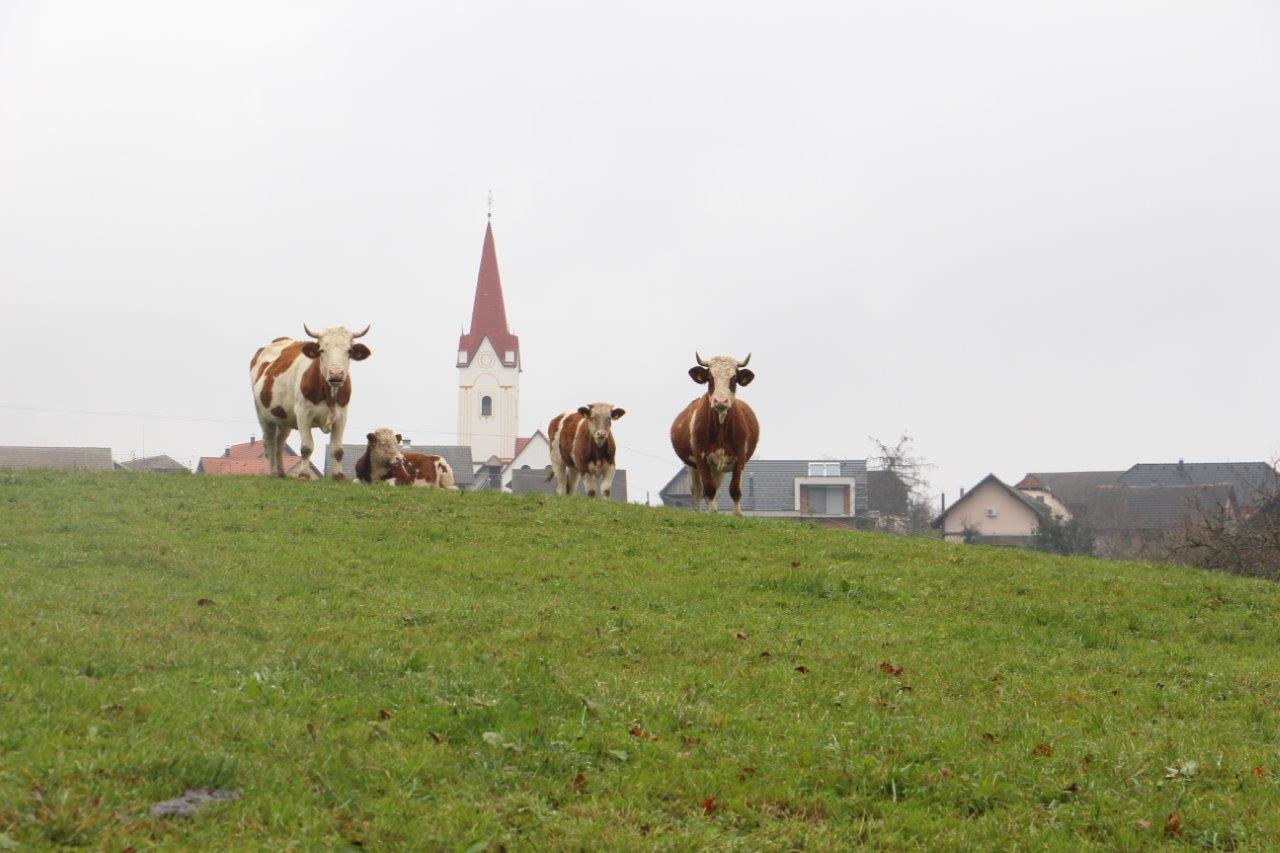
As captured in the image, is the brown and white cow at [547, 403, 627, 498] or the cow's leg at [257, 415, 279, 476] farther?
the brown and white cow at [547, 403, 627, 498]

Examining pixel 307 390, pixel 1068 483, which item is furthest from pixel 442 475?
pixel 1068 483

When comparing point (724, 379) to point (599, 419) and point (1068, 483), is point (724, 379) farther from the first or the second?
point (1068, 483)

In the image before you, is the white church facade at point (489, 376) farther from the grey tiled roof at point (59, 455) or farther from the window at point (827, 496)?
the grey tiled roof at point (59, 455)

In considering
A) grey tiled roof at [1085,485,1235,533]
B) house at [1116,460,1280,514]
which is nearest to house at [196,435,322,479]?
grey tiled roof at [1085,485,1235,533]

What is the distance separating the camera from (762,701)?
935 cm

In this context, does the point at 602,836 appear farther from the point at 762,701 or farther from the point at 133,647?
the point at 133,647

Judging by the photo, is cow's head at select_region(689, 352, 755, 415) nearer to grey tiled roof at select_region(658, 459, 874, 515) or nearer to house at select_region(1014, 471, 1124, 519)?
grey tiled roof at select_region(658, 459, 874, 515)

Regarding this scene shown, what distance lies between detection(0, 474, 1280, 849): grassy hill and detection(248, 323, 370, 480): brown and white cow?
709 centimetres

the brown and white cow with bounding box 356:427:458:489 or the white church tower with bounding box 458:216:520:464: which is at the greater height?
the white church tower with bounding box 458:216:520:464

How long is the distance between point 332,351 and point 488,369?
121m

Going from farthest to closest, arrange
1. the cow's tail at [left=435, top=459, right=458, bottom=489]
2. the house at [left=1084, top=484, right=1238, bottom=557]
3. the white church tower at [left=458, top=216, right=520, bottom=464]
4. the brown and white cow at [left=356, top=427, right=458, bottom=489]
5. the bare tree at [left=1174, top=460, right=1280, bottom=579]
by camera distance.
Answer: the white church tower at [left=458, top=216, right=520, bottom=464]
the house at [left=1084, top=484, right=1238, bottom=557]
the cow's tail at [left=435, top=459, right=458, bottom=489]
the brown and white cow at [left=356, top=427, right=458, bottom=489]
the bare tree at [left=1174, top=460, right=1280, bottom=579]

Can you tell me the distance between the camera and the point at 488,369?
474 feet

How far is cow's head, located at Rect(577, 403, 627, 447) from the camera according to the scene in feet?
96.3

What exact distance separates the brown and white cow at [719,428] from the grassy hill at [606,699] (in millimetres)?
7488
